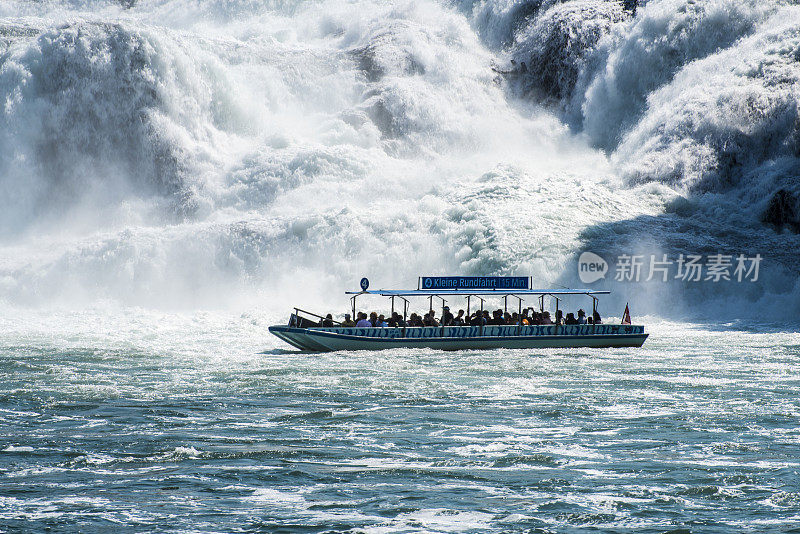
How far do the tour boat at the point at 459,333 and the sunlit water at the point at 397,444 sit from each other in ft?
6.67

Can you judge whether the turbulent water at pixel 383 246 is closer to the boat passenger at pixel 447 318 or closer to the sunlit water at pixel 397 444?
the sunlit water at pixel 397 444

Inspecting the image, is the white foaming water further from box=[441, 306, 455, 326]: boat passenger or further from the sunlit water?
the sunlit water

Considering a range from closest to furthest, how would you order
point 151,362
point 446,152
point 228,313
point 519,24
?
point 151,362 < point 228,313 < point 446,152 < point 519,24

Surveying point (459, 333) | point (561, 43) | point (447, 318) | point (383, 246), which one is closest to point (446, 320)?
point (447, 318)

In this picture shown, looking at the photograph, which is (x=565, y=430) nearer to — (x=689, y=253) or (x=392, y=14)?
(x=689, y=253)

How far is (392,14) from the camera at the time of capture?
7056cm

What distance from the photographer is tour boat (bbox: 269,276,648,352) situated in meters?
28.0

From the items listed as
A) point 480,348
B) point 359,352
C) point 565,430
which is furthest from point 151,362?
point 565,430

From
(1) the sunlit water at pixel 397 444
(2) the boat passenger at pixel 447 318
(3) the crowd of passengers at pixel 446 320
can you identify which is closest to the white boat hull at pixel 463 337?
(3) the crowd of passengers at pixel 446 320

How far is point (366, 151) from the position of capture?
183 feet

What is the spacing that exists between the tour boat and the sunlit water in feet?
6.67

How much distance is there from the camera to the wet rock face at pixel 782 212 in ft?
153

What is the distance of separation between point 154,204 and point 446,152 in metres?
17.7

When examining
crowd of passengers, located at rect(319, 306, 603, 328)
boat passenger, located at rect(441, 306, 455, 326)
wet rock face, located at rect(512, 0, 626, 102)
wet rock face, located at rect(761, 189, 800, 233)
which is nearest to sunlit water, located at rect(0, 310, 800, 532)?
crowd of passengers, located at rect(319, 306, 603, 328)
